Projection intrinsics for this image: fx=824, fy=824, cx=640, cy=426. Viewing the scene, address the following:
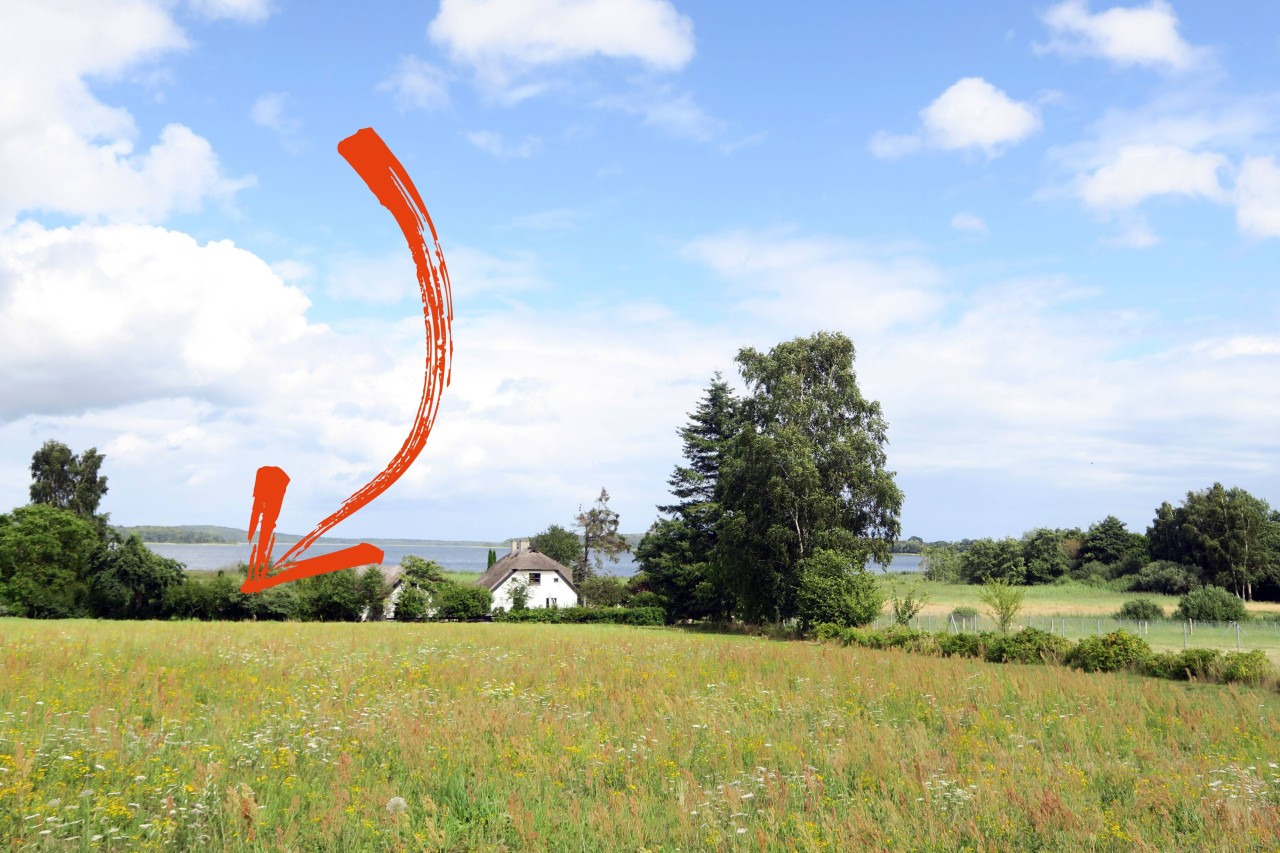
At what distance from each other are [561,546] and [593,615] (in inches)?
2252

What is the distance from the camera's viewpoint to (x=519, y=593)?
241 ft

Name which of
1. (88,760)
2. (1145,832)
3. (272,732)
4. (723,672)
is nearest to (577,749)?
(272,732)

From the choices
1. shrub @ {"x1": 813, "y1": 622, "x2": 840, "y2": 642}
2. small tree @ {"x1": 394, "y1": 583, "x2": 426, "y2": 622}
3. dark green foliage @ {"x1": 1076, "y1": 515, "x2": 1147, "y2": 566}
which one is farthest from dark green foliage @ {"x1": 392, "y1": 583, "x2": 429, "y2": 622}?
dark green foliage @ {"x1": 1076, "y1": 515, "x2": 1147, "y2": 566}

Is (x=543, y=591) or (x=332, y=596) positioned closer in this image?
(x=332, y=596)

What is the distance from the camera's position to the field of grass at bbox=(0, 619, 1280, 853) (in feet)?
24.5

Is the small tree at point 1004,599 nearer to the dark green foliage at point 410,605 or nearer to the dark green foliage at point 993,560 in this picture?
the dark green foliage at point 410,605

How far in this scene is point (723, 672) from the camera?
18984 mm

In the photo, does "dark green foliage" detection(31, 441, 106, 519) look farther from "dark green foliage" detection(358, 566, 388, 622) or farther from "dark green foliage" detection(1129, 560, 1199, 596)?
"dark green foliage" detection(1129, 560, 1199, 596)

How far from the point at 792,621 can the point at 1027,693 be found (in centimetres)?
2800

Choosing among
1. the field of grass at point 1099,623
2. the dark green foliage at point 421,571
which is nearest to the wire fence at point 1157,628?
the field of grass at point 1099,623

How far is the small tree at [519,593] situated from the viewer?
7069 cm

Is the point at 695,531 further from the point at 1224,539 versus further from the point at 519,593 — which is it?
the point at 1224,539

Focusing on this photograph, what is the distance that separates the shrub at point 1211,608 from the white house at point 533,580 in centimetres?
5121

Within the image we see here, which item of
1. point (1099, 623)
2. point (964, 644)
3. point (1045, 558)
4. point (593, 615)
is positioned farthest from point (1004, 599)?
point (1045, 558)
